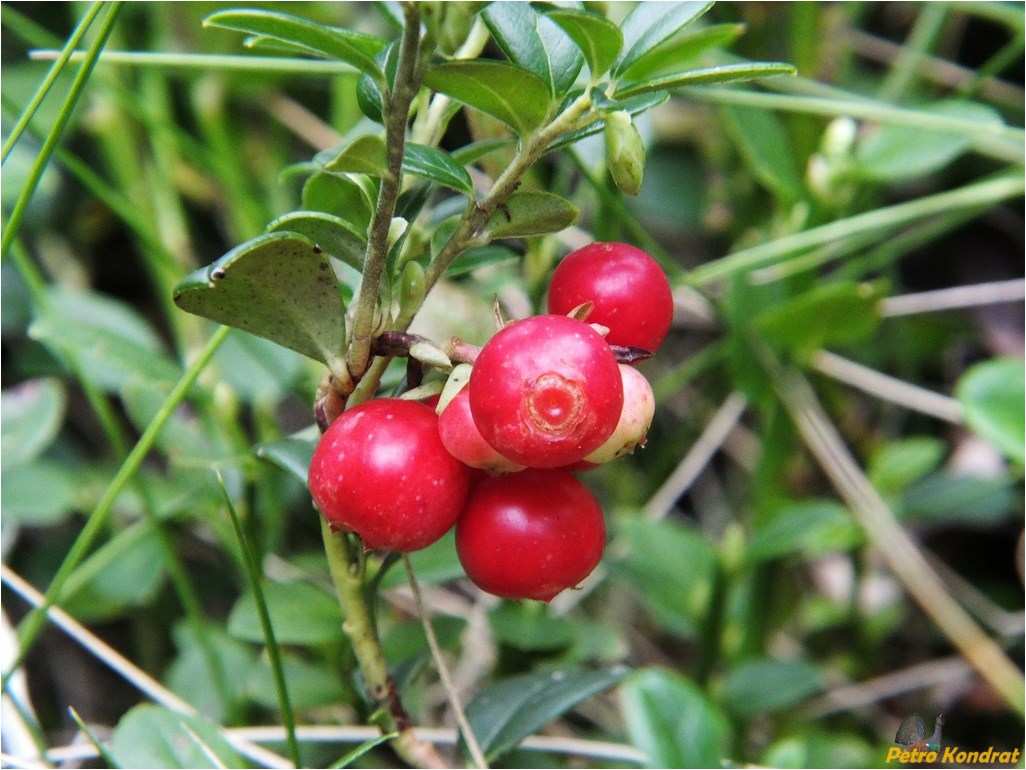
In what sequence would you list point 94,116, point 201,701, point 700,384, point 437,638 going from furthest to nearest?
point 700,384
point 94,116
point 201,701
point 437,638

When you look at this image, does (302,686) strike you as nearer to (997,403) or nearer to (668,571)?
(668,571)

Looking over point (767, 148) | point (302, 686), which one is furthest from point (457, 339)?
point (767, 148)

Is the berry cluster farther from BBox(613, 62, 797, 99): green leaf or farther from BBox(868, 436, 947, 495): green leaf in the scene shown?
BBox(868, 436, 947, 495): green leaf

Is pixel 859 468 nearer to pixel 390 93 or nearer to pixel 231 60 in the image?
pixel 231 60

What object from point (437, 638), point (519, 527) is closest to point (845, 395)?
point (437, 638)

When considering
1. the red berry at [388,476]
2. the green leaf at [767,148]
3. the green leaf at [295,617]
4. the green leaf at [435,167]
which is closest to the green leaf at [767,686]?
the green leaf at [295,617]

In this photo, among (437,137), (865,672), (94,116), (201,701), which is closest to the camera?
(437,137)

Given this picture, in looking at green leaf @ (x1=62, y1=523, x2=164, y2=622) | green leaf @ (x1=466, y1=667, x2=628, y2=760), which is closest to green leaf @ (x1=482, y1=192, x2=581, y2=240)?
green leaf @ (x1=466, y1=667, x2=628, y2=760)
